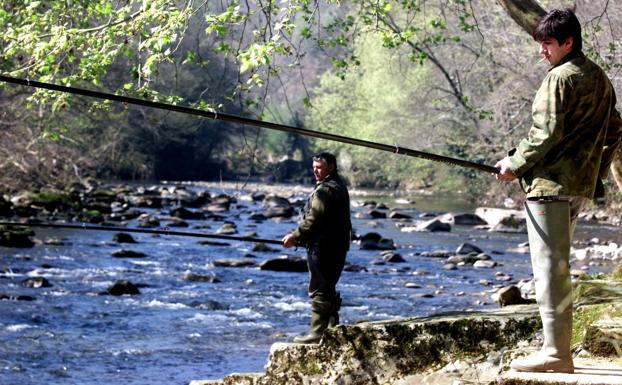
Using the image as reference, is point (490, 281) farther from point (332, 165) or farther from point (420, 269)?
point (332, 165)

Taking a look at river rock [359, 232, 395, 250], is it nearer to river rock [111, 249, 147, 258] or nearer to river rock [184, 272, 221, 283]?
river rock [111, 249, 147, 258]

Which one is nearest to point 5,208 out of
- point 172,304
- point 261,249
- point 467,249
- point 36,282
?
point 261,249

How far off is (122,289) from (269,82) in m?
8.48

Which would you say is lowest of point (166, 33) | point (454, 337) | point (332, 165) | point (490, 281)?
point (490, 281)

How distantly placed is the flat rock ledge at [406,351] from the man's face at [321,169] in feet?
4.50

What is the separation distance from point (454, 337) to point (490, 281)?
39.7ft

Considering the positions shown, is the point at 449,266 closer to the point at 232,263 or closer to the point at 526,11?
the point at 232,263

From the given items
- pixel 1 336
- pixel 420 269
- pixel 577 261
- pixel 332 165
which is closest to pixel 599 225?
pixel 577 261

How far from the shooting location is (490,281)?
19094mm

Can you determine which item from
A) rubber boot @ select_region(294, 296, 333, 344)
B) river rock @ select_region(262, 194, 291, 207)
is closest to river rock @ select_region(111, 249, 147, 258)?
rubber boot @ select_region(294, 296, 333, 344)

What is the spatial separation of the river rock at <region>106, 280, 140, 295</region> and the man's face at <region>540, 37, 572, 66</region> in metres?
12.6

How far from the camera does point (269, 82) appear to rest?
30.5ft

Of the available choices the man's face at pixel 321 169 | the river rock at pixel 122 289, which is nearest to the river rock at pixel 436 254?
the river rock at pixel 122 289

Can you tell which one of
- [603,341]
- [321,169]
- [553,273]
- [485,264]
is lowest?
[485,264]
